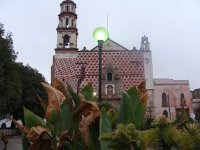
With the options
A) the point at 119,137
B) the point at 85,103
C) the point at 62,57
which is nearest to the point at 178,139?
the point at 119,137

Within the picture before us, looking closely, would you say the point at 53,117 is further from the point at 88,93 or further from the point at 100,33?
the point at 100,33

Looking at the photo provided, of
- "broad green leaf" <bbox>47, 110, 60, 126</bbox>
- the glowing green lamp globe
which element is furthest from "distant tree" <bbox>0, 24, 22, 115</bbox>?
"broad green leaf" <bbox>47, 110, 60, 126</bbox>

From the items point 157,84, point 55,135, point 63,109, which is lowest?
point 55,135

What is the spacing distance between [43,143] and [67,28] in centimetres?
3001

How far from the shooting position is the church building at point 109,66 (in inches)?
1238

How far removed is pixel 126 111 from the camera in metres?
2.15

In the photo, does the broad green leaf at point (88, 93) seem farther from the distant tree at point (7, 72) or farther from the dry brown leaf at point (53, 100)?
the distant tree at point (7, 72)

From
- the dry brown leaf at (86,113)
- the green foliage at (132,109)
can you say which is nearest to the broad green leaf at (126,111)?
the green foliage at (132,109)

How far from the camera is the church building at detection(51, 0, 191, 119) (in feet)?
103

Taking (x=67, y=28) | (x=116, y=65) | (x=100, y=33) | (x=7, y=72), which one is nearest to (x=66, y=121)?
(x=100, y=33)

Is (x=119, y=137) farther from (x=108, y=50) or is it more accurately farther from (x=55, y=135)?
(x=108, y=50)

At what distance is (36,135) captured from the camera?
182cm

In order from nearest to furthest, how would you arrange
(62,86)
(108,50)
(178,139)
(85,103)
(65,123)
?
(178,139), (85,103), (62,86), (65,123), (108,50)

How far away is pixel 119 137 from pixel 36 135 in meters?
0.65
